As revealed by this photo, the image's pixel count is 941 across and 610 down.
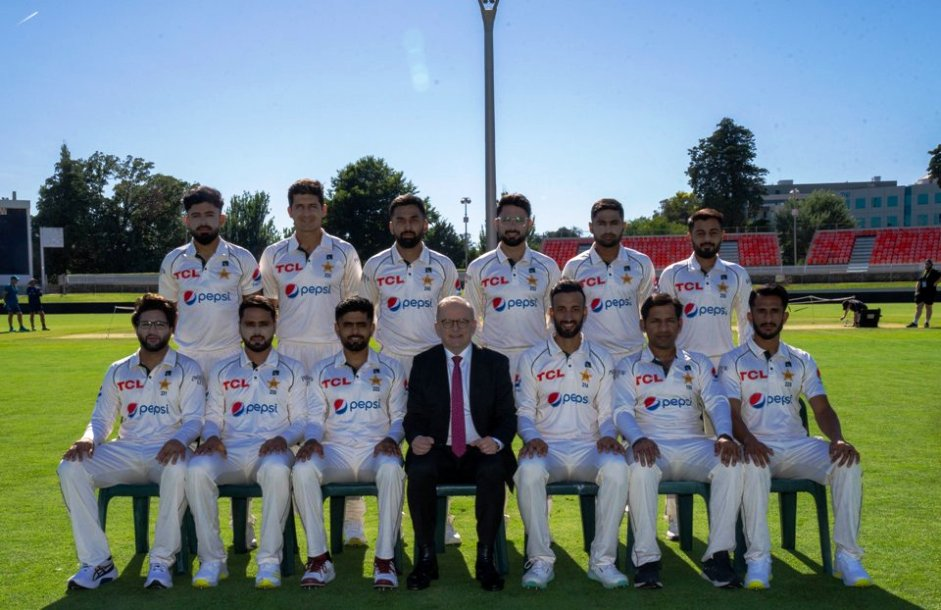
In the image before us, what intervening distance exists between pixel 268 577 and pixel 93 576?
3.11ft

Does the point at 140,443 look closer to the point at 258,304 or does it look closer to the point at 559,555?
the point at 258,304

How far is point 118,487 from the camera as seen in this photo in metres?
4.57

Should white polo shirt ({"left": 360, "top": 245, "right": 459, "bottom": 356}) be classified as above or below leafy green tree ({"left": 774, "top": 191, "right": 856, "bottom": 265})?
below

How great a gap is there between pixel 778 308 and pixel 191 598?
3.71 m

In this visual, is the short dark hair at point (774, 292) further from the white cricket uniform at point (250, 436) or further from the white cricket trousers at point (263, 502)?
the white cricket trousers at point (263, 502)

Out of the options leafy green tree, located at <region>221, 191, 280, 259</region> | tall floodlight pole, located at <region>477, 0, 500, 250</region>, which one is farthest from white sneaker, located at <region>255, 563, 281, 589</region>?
leafy green tree, located at <region>221, 191, 280, 259</region>

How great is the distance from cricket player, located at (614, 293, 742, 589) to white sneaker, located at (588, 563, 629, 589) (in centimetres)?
9

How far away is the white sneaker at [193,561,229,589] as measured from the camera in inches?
169

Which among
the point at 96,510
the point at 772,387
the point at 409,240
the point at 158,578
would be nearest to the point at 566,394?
the point at 772,387

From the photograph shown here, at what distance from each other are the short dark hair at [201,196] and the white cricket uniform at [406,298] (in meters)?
1.17

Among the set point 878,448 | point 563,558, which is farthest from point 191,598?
point 878,448

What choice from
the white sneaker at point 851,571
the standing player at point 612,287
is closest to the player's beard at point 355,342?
the standing player at point 612,287

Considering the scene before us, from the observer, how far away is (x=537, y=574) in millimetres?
4254

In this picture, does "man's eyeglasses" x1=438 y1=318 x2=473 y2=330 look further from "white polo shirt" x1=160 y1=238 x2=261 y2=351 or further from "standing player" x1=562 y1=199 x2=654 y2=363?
"white polo shirt" x1=160 y1=238 x2=261 y2=351
